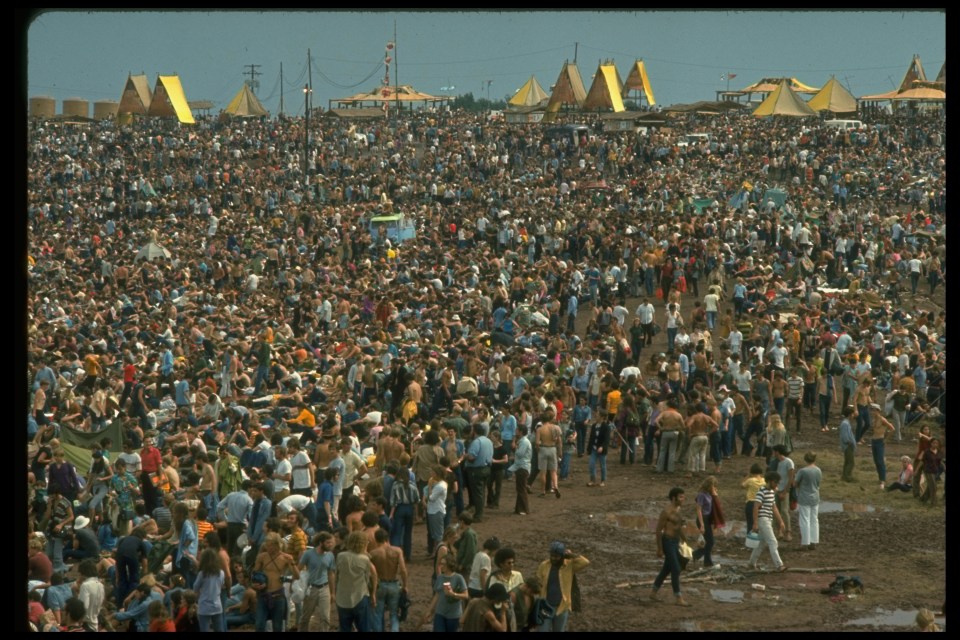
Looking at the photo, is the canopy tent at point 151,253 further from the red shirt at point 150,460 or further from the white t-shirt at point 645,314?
the red shirt at point 150,460

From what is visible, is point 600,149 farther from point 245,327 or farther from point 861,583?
point 861,583

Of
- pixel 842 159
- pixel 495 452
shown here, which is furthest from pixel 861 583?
pixel 842 159

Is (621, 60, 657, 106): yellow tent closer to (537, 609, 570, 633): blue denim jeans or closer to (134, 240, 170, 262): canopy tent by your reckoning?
(134, 240, 170, 262): canopy tent

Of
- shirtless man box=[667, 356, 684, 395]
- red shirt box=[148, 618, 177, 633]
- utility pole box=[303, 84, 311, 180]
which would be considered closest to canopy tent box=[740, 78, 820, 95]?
utility pole box=[303, 84, 311, 180]

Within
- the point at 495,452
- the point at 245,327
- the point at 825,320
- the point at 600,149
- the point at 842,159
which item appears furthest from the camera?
the point at 600,149

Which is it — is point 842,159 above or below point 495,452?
above

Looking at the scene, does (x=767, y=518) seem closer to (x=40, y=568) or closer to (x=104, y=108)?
(x=40, y=568)
